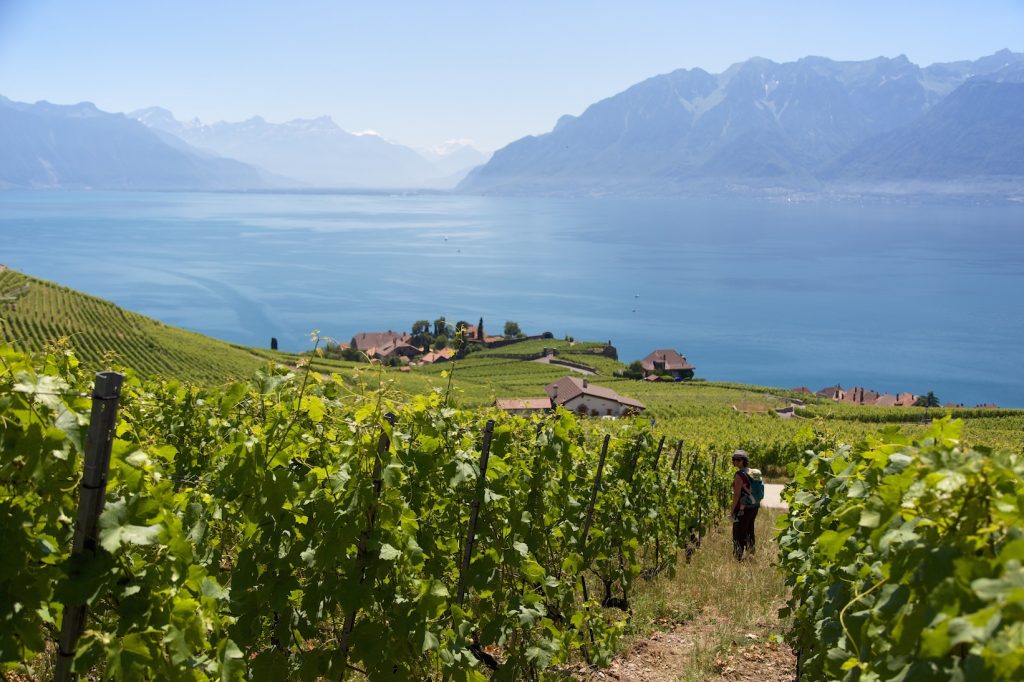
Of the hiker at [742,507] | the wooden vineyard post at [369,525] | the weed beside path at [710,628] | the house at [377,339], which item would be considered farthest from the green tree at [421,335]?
the wooden vineyard post at [369,525]

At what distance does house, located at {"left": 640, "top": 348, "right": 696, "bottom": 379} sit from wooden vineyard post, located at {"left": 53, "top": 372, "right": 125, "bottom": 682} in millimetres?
76235

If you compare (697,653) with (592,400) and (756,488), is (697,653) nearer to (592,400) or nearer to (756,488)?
(756,488)

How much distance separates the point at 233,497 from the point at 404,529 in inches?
36.5

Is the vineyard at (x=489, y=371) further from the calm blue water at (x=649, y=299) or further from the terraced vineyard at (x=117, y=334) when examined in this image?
the calm blue water at (x=649, y=299)

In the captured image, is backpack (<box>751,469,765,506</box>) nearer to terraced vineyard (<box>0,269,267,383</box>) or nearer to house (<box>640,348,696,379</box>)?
terraced vineyard (<box>0,269,267,383</box>)

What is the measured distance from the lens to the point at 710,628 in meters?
6.56

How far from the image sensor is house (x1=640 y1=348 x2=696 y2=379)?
253 ft

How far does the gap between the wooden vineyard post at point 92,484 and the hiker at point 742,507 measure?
8190mm

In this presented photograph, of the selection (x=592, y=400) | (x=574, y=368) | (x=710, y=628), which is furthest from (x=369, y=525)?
(x=574, y=368)

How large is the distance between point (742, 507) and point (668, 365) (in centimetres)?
7011

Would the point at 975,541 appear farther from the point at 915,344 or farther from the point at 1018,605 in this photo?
the point at 915,344

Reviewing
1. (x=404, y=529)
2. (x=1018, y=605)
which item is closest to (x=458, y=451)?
(x=404, y=529)

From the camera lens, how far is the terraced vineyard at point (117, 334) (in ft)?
193

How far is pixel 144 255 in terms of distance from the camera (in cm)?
16788
